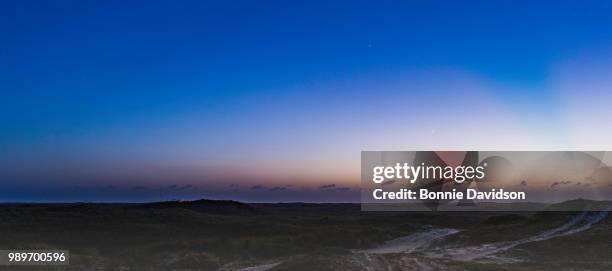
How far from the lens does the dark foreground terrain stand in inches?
1986

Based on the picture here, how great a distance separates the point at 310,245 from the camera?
69562mm

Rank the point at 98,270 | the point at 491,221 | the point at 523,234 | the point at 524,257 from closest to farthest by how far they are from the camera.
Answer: the point at 98,270 → the point at 524,257 → the point at 523,234 → the point at 491,221

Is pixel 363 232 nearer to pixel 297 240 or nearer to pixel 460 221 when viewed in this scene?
pixel 297 240

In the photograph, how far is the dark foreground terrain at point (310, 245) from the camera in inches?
1986

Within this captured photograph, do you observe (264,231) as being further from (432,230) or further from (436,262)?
(436,262)

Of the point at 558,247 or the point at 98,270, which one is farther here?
the point at 558,247

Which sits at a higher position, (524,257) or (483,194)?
(483,194)

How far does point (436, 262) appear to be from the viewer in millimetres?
49844

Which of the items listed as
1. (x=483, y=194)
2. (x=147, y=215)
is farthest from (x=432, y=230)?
(x=147, y=215)

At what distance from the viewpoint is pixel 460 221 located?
396ft

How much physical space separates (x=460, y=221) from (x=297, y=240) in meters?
60.2

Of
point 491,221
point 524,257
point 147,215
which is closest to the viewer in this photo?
point 524,257

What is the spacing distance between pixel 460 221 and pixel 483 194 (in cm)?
5048

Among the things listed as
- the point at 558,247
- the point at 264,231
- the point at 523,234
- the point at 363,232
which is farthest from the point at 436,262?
the point at 264,231
